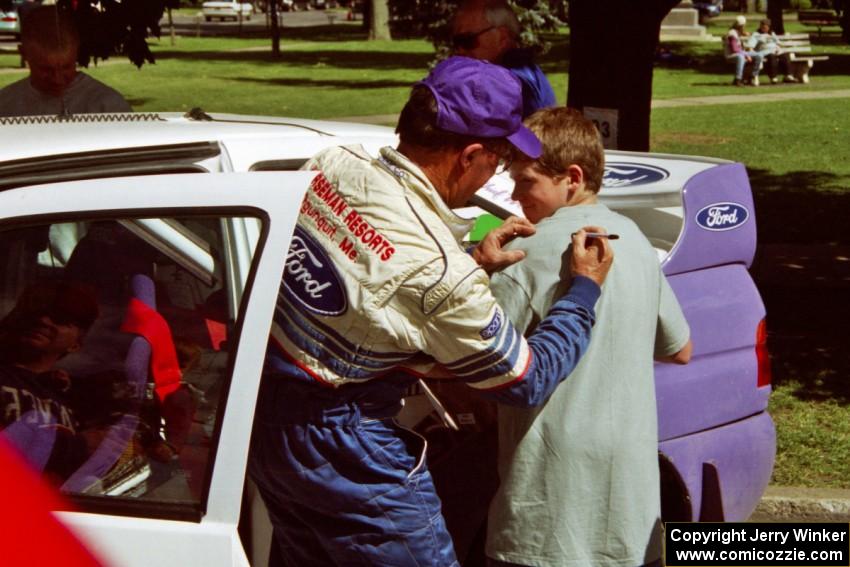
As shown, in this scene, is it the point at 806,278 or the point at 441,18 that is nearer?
the point at 806,278

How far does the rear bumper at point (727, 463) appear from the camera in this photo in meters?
3.75

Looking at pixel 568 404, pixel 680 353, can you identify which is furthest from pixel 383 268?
pixel 680 353

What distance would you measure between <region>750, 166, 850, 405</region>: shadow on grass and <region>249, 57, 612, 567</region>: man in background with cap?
14.4 ft

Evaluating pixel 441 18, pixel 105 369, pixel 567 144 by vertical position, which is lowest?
pixel 441 18

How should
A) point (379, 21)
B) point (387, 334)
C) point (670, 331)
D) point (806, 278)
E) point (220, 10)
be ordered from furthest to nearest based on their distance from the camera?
point (220, 10) → point (379, 21) → point (806, 278) → point (670, 331) → point (387, 334)

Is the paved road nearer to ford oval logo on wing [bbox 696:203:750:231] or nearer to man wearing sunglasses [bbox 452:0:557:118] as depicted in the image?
man wearing sunglasses [bbox 452:0:557:118]

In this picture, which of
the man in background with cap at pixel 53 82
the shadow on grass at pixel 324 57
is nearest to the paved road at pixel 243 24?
the shadow on grass at pixel 324 57

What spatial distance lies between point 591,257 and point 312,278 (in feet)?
2.17

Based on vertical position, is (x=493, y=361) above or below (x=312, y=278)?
below

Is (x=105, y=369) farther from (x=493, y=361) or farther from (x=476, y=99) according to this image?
(x=476, y=99)

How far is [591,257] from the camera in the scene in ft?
8.91

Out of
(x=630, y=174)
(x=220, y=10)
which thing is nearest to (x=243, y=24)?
(x=220, y=10)

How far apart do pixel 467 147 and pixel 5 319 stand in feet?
3.23

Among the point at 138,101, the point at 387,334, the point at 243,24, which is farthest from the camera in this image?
the point at 243,24
